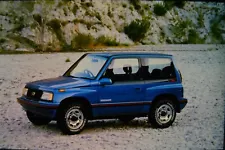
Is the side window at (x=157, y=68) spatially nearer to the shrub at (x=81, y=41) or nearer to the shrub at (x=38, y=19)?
the shrub at (x=81, y=41)

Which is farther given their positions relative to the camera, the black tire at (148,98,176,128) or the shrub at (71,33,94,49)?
the shrub at (71,33,94,49)

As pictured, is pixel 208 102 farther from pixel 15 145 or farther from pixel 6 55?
pixel 6 55

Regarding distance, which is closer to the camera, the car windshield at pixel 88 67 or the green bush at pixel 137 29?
the car windshield at pixel 88 67

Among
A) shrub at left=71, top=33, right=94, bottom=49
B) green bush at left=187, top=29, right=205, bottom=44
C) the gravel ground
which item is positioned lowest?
the gravel ground

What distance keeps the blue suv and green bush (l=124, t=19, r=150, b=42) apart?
13767 millimetres

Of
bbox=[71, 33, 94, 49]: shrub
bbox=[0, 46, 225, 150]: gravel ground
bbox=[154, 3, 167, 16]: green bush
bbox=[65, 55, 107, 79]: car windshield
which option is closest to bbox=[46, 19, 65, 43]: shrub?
bbox=[71, 33, 94, 49]: shrub

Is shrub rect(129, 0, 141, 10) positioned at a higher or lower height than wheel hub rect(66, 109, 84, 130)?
higher

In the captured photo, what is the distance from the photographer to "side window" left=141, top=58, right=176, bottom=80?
29.8 ft

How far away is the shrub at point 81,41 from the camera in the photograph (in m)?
20.6

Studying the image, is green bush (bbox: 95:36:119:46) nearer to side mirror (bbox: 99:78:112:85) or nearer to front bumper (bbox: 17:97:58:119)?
side mirror (bbox: 99:78:112:85)

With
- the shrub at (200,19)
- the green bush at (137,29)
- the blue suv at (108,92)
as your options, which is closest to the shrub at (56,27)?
the green bush at (137,29)

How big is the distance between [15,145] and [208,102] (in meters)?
6.08

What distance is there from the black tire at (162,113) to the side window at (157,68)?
440mm

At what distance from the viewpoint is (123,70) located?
348 inches
